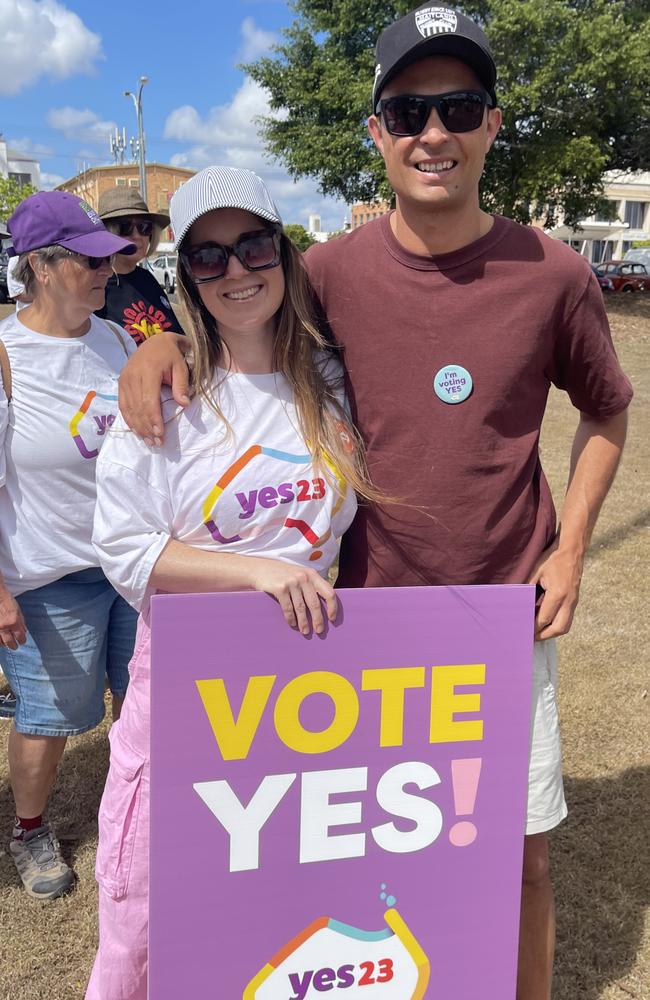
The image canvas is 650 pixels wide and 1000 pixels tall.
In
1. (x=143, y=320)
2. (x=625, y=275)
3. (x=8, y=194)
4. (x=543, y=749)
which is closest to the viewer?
(x=543, y=749)

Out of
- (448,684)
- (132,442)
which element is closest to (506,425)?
(448,684)

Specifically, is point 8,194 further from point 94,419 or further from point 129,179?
point 94,419

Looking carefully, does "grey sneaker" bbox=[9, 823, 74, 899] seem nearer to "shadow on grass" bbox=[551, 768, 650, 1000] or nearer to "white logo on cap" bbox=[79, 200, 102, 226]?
"shadow on grass" bbox=[551, 768, 650, 1000]

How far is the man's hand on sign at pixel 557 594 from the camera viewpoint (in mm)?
1720

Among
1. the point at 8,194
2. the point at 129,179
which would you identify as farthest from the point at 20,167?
the point at 8,194

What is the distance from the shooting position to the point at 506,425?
1691mm

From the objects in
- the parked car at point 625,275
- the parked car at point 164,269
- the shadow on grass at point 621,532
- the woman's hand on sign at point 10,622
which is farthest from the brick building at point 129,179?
the woman's hand on sign at point 10,622

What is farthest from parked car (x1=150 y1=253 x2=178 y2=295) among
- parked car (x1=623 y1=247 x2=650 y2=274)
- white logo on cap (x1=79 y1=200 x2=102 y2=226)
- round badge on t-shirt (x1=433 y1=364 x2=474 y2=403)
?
round badge on t-shirt (x1=433 y1=364 x2=474 y2=403)

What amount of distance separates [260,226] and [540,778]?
137 centimetres

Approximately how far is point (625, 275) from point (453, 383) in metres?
30.9

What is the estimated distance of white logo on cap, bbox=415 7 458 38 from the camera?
1.55m

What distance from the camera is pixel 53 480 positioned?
7.72 feet

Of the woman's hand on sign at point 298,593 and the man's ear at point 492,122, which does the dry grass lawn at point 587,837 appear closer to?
the woman's hand on sign at point 298,593

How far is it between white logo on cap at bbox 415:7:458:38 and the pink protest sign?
1084mm
